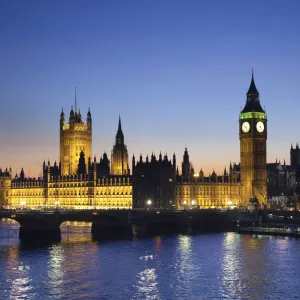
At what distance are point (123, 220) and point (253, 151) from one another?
50.3 metres

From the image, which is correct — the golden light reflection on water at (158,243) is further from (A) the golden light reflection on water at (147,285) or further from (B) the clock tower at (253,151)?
(B) the clock tower at (253,151)

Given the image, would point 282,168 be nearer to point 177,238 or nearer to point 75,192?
point 75,192

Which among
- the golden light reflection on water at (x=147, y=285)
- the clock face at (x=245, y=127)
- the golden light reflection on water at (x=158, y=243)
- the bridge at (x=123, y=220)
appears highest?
the clock face at (x=245, y=127)

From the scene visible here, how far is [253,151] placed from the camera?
149500 millimetres

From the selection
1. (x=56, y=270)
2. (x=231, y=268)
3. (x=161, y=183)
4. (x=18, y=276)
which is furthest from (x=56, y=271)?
(x=161, y=183)

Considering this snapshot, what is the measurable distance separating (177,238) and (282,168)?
93.3m

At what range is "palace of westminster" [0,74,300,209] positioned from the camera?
5610 inches

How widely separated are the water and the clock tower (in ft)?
180

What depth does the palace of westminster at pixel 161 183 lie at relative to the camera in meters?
142

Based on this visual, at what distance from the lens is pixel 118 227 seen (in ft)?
357

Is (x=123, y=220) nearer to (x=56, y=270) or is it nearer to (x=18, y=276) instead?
(x=56, y=270)

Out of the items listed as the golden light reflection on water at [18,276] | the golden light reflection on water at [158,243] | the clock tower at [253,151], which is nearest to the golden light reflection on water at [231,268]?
the golden light reflection on water at [158,243]

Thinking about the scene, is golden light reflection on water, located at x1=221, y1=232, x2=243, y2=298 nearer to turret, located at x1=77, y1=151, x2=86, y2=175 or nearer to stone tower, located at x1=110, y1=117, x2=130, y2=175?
stone tower, located at x1=110, y1=117, x2=130, y2=175

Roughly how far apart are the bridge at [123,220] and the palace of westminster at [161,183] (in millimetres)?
19967
